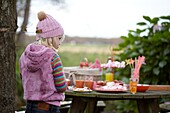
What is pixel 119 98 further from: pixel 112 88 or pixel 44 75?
pixel 44 75

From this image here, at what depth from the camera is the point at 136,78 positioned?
3943 millimetres

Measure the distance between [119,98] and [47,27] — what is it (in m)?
1.07

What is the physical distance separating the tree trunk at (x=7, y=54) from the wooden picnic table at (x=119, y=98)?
0.99 metres

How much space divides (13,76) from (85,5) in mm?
4588

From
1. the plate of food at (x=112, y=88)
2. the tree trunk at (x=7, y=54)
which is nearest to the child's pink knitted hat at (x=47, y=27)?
the tree trunk at (x=7, y=54)

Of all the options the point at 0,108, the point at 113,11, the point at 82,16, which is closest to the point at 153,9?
the point at 113,11

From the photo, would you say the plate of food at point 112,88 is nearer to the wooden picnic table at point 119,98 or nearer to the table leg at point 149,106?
the wooden picnic table at point 119,98

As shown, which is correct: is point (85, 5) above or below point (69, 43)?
above

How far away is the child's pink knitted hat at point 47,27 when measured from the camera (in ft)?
10.4

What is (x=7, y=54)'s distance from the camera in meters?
2.88

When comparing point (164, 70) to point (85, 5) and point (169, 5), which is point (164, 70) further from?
point (85, 5)

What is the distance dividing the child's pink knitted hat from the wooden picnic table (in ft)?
2.62

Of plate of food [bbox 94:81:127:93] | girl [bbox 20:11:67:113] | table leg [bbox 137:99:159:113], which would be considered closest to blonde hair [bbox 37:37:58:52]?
girl [bbox 20:11:67:113]

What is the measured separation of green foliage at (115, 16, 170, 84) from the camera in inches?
228
